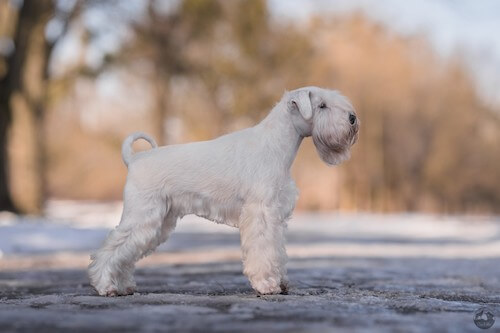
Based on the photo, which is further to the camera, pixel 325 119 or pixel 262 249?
pixel 325 119

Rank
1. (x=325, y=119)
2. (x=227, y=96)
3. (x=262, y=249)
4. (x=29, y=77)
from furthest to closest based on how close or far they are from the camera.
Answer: (x=227, y=96) → (x=29, y=77) → (x=325, y=119) → (x=262, y=249)

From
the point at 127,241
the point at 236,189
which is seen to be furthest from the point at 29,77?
the point at 236,189

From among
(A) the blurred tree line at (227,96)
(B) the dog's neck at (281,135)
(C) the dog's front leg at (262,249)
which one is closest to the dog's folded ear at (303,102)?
(B) the dog's neck at (281,135)

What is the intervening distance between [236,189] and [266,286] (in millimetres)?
751

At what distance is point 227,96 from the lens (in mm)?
29484

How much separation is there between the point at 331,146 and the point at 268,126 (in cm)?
51

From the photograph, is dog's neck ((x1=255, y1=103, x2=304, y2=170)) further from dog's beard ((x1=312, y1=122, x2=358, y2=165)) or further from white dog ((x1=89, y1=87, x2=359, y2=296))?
dog's beard ((x1=312, y1=122, x2=358, y2=165))

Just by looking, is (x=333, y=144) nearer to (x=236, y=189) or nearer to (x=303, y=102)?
(x=303, y=102)

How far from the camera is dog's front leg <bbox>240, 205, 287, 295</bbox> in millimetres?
5484

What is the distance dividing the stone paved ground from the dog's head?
1.15m

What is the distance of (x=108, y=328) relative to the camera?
3924 millimetres

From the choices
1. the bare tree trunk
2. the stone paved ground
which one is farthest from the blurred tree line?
the stone paved ground

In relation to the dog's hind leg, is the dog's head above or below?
above

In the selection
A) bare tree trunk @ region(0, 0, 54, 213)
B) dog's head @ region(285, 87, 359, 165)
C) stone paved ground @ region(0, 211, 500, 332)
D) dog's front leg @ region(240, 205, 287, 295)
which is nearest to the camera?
stone paved ground @ region(0, 211, 500, 332)
